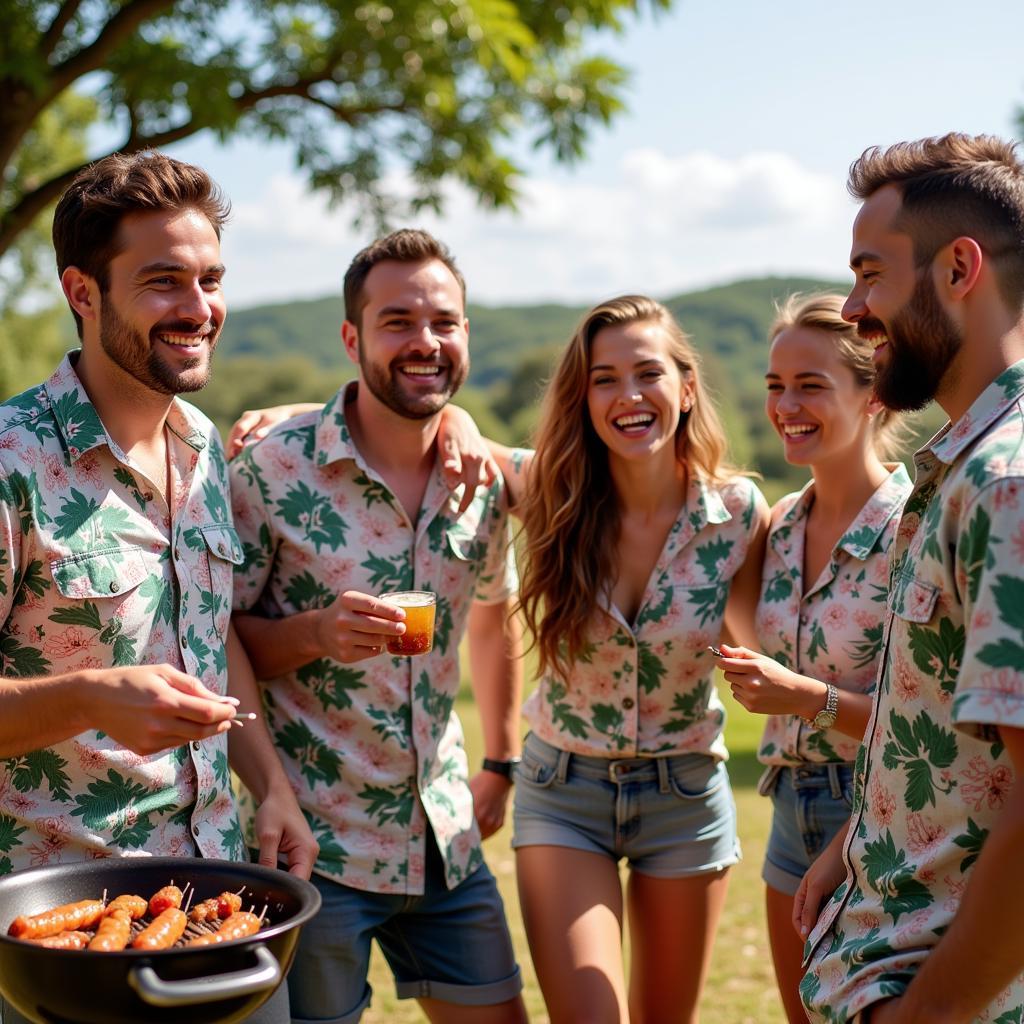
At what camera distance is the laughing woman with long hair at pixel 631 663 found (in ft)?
14.9

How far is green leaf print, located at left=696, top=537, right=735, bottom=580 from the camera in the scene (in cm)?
471

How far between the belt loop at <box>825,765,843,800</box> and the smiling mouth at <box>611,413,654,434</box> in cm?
142

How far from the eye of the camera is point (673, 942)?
4562 mm

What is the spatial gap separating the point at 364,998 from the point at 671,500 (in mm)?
2172

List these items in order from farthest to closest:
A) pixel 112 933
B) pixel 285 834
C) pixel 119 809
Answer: pixel 285 834
pixel 119 809
pixel 112 933

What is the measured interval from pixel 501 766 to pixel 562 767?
0.57m

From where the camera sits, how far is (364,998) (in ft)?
14.4

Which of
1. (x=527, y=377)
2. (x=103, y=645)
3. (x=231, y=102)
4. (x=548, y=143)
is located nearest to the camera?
(x=103, y=645)

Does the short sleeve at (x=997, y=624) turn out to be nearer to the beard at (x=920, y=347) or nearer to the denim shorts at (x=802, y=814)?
the beard at (x=920, y=347)

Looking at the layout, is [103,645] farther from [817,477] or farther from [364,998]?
[817,477]

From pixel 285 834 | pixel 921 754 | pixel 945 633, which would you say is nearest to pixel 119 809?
pixel 285 834

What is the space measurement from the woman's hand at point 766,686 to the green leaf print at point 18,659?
1938mm

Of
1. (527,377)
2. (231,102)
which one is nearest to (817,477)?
(231,102)

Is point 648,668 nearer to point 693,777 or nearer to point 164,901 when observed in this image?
point 693,777
